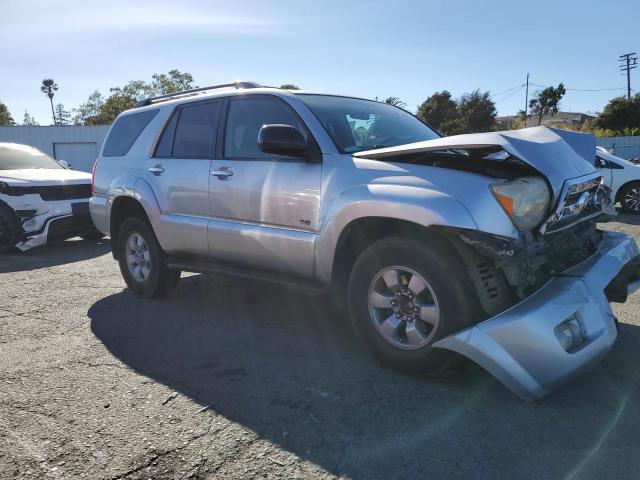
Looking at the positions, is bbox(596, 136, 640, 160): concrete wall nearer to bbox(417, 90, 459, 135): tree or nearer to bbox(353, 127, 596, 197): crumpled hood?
bbox(417, 90, 459, 135): tree

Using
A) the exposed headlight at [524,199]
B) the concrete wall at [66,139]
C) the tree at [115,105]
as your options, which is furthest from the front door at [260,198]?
the tree at [115,105]

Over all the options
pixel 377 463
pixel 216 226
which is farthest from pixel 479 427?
pixel 216 226

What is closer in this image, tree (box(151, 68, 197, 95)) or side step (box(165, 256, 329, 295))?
side step (box(165, 256, 329, 295))

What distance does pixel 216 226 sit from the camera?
4.32 m

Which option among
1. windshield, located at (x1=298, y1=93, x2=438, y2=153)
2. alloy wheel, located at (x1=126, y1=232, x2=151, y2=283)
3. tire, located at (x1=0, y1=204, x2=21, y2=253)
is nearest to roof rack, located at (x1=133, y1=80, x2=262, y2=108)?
windshield, located at (x1=298, y1=93, x2=438, y2=153)

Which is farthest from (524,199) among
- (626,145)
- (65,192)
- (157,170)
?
(626,145)

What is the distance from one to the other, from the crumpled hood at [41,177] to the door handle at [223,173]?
503cm

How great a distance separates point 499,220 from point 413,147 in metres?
0.69

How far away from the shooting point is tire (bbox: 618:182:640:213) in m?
11.1

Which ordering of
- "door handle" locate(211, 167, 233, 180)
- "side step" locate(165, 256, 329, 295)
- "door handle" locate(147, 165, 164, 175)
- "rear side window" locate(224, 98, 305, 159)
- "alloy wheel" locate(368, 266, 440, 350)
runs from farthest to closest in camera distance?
"door handle" locate(147, 165, 164, 175) < "door handle" locate(211, 167, 233, 180) < "rear side window" locate(224, 98, 305, 159) < "side step" locate(165, 256, 329, 295) < "alloy wheel" locate(368, 266, 440, 350)

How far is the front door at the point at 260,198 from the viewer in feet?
12.1

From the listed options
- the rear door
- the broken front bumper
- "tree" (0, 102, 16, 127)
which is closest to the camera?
the broken front bumper

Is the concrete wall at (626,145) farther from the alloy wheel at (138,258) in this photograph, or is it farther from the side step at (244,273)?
the side step at (244,273)

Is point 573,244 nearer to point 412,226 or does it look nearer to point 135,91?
point 412,226
